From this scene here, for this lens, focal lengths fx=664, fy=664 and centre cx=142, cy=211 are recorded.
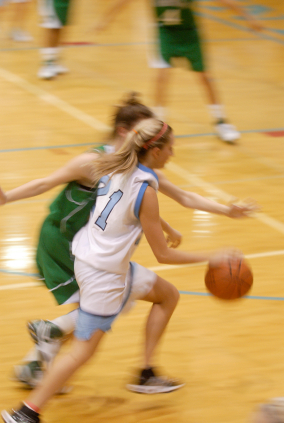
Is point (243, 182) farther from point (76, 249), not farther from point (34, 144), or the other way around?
point (76, 249)

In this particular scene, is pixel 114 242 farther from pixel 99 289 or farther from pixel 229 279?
pixel 229 279

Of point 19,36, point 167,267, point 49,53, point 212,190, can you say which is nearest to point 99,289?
point 167,267

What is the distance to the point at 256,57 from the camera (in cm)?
1017

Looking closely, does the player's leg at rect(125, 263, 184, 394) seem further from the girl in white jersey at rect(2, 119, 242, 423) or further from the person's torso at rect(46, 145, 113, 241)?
the person's torso at rect(46, 145, 113, 241)

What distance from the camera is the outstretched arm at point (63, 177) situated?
286 cm

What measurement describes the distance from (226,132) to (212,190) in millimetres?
1289

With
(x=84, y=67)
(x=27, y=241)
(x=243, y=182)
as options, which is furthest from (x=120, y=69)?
(x=27, y=241)

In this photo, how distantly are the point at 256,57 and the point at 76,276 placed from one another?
8.06 metres

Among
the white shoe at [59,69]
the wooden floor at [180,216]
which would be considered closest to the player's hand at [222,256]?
the wooden floor at [180,216]

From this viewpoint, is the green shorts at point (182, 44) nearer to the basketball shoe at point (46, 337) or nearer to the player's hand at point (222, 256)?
the player's hand at point (222, 256)

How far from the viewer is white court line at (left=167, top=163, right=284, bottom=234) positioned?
16.7 feet

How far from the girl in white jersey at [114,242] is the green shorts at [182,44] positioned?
12.8 ft

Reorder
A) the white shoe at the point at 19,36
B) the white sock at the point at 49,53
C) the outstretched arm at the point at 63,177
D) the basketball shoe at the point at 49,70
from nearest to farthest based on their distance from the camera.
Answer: the outstretched arm at the point at 63,177 → the white sock at the point at 49,53 → the basketball shoe at the point at 49,70 → the white shoe at the point at 19,36

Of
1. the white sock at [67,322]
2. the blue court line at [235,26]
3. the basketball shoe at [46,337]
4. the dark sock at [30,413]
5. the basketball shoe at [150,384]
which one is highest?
the white sock at [67,322]
